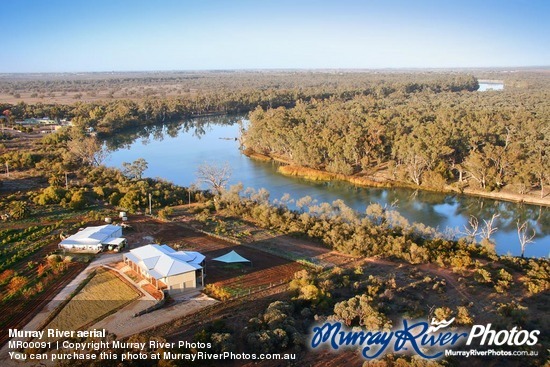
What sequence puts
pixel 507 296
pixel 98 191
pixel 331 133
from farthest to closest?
1. pixel 331 133
2. pixel 98 191
3. pixel 507 296

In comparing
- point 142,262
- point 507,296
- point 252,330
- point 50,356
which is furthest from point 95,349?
point 507,296

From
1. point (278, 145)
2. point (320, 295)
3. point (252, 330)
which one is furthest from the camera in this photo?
point (278, 145)

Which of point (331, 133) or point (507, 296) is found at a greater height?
point (331, 133)

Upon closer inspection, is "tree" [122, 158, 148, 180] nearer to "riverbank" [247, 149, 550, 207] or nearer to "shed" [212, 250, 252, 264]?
"riverbank" [247, 149, 550, 207]

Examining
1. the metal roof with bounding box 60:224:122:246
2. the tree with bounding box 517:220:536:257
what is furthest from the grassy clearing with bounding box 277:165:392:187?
the metal roof with bounding box 60:224:122:246

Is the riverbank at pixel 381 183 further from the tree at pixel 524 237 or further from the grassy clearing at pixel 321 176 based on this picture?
the tree at pixel 524 237

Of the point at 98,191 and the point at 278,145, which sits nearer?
the point at 98,191

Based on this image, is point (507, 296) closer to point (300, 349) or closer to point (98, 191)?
point (300, 349)
